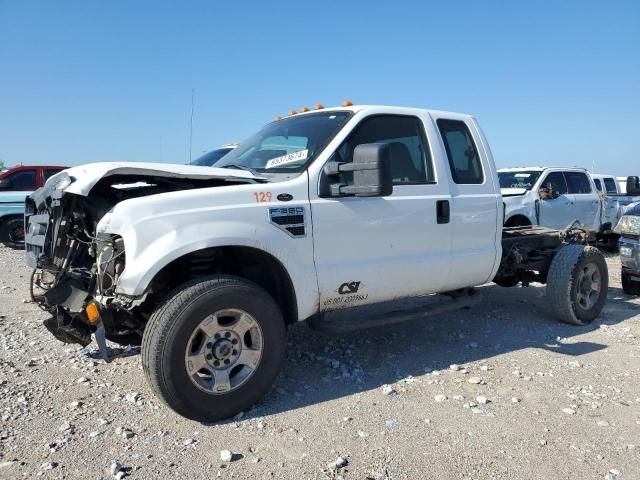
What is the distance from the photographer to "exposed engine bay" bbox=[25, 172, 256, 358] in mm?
3268

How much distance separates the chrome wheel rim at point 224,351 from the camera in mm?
3236

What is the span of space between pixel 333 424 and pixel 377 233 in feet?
4.48

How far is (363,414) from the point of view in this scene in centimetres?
342

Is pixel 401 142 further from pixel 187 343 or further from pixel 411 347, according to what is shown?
pixel 187 343

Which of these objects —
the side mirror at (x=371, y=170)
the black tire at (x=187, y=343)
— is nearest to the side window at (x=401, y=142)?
the side mirror at (x=371, y=170)

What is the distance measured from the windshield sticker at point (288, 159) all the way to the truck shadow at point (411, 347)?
1.59m

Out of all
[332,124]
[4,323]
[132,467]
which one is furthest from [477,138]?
[4,323]

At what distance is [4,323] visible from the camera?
5.28m

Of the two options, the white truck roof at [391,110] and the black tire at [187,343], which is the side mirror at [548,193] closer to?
the white truck roof at [391,110]

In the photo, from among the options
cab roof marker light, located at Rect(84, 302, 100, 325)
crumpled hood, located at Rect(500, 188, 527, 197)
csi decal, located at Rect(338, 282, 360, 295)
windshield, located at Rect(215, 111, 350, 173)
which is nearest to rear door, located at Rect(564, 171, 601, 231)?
crumpled hood, located at Rect(500, 188, 527, 197)

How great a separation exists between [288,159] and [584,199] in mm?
8898

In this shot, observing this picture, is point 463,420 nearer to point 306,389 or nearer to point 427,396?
point 427,396

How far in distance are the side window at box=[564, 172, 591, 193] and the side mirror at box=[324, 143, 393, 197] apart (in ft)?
28.1

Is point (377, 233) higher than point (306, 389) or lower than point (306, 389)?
higher
